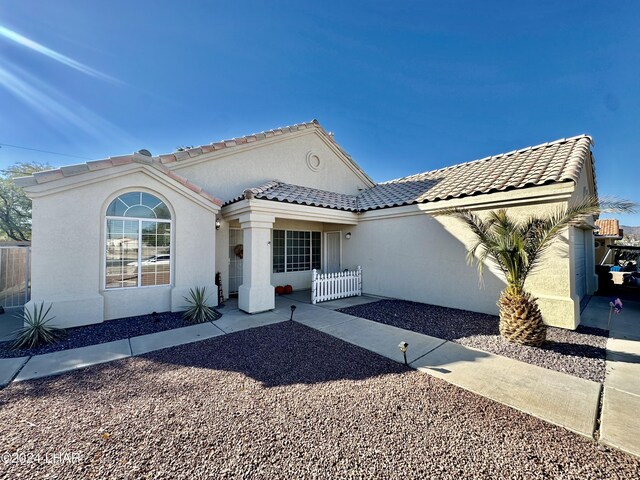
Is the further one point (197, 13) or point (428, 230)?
point (428, 230)

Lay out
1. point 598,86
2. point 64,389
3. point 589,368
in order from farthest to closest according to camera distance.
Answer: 1. point 598,86
2. point 589,368
3. point 64,389

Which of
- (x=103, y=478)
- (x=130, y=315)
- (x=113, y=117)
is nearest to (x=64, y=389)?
(x=103, y=478)

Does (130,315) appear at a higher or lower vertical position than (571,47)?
lower

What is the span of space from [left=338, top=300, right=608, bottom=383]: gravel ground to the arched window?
6.61 m

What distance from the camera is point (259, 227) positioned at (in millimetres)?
8648

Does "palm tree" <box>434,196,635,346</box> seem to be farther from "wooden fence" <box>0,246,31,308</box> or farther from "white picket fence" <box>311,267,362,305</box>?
"wooden fence" <box>0,246,31,308</box>

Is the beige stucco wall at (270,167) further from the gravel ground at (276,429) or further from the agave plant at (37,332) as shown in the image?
the gravel ground at (276,429)

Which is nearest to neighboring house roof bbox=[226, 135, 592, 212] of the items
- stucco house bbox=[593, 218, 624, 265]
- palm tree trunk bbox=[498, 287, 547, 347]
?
palm tree trunk bbox=[498, 287, 547, 347]

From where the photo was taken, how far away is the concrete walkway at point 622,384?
308cm

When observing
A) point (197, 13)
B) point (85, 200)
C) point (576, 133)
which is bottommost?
point (85, 200)

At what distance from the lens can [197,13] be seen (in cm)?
877

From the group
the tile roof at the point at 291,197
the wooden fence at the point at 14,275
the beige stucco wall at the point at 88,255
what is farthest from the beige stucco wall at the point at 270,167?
the wooden fence at the point at 14,275

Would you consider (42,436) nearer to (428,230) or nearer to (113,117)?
(428,230)

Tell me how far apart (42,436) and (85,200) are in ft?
20.5
